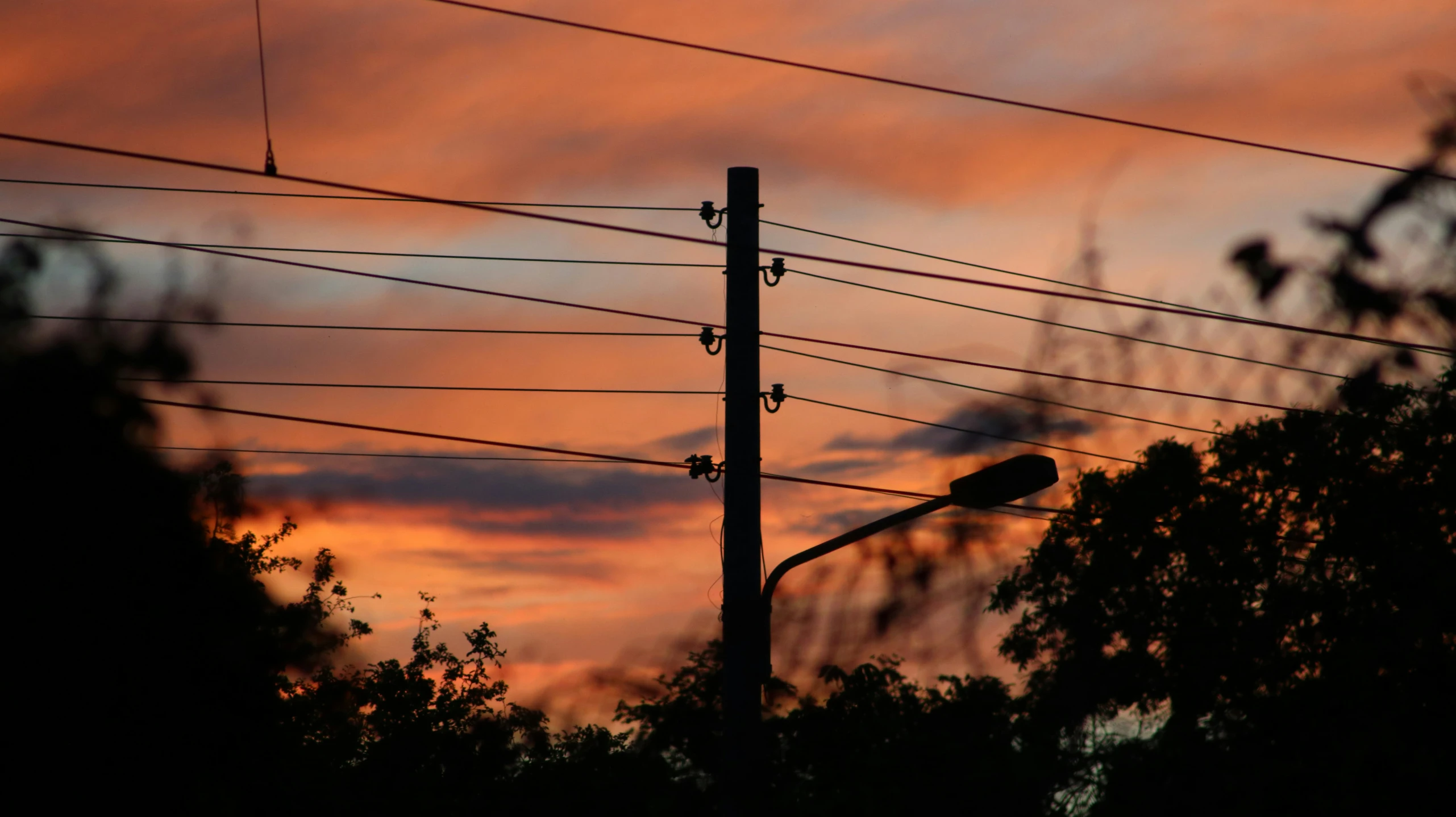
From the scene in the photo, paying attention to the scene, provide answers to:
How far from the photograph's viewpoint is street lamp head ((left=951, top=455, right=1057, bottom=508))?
34.6 feet

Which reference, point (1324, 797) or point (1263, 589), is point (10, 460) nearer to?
point (1324, 797)

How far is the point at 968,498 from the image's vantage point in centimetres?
1073

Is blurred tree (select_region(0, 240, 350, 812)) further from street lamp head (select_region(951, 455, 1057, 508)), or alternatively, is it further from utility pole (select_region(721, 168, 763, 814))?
street lamp head (select_region(951, 455, 1057, 508))

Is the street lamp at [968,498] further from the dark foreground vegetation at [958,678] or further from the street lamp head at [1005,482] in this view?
the dark foreground vegetation at [958,678]

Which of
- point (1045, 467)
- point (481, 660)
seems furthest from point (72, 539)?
point (481, 660)

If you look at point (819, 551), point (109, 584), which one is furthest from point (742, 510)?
point (109, 584)

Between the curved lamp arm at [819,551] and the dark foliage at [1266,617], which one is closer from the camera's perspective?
the curved lamp arm at [819,551]

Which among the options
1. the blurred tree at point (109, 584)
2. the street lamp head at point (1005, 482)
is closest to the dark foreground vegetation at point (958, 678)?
the blurred tree at point (109, 584)

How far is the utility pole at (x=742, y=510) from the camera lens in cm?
1052

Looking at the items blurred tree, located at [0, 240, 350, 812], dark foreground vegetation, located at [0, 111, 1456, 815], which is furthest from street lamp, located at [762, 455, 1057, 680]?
blurred tree, located at [0, 240, 350, 812]

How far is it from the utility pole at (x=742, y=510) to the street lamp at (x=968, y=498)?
0.12m

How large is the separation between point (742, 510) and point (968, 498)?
192cm

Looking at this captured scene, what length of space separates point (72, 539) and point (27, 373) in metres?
1.76

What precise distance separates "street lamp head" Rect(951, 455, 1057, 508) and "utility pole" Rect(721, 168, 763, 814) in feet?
5.92
